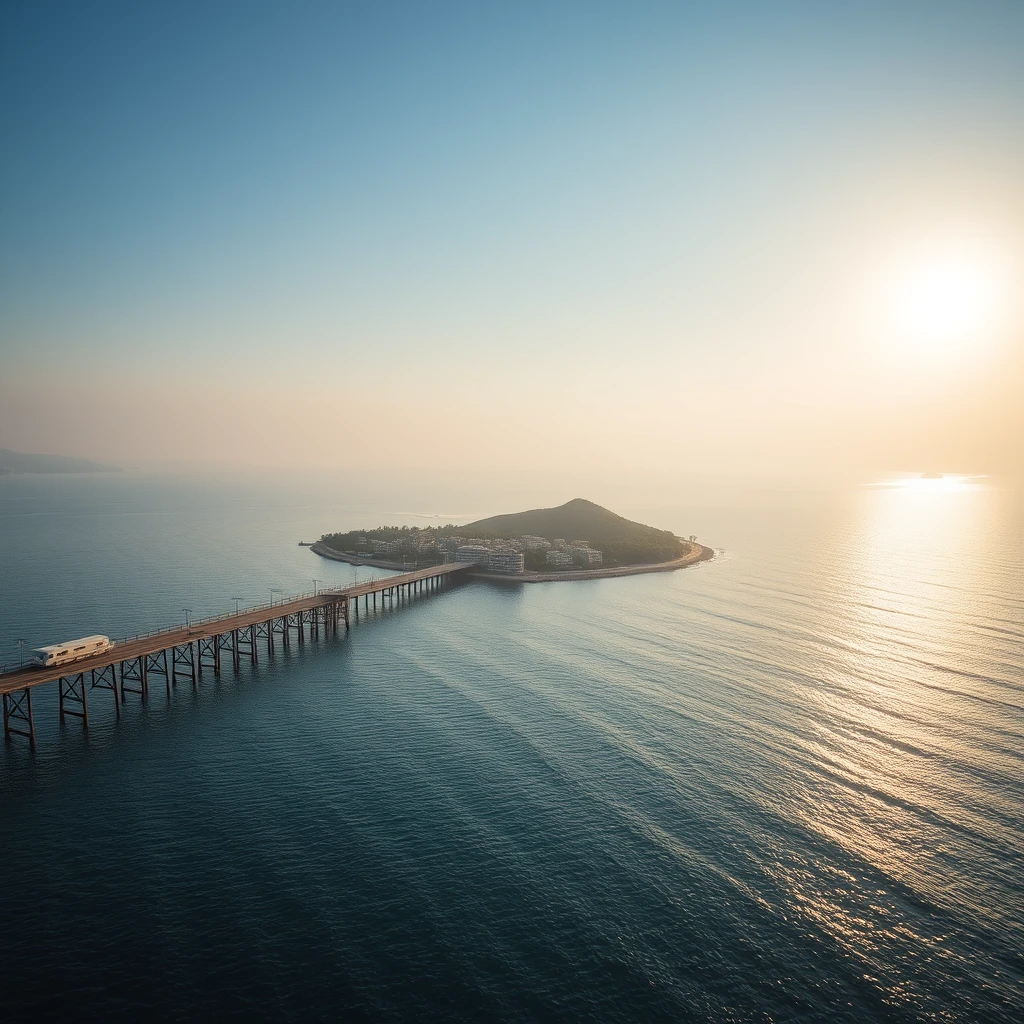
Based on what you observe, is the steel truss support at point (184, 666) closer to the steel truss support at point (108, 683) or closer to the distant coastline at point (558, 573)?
the steel truss support at point (108, 683)

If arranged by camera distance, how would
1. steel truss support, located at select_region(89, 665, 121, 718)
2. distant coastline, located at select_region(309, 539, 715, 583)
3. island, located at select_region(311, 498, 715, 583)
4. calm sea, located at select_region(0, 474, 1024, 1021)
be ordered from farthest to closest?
1. island, located at select_region(311, 498, 715, 583)
2. distant coastline, located at select_region(309, 539, 715, 583)
3. steel truss support, located at select_region(89, 665, 121, 718)
4. calm sea, located at select_region(0, 474, 1024, 1021)

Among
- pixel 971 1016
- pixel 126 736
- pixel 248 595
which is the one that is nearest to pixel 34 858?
pixel 126 736

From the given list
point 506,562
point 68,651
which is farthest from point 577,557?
point 68,651

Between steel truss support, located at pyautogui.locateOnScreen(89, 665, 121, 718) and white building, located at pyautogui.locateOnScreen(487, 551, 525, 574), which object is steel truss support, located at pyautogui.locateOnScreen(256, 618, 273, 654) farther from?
white building, located at pyautogui.locateOnScreen(487, 551, 525, 574)

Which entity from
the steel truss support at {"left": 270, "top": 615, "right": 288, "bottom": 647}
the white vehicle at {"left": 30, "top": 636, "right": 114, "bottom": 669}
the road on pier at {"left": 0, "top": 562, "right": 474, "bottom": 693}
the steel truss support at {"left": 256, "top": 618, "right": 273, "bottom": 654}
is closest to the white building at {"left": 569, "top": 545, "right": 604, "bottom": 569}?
the road on pier at {"left": 0, "top": 562, "right": 474, "bottom": 693}

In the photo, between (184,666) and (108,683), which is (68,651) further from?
(184,666)

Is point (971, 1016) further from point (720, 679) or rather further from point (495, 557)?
point (495, 557)
